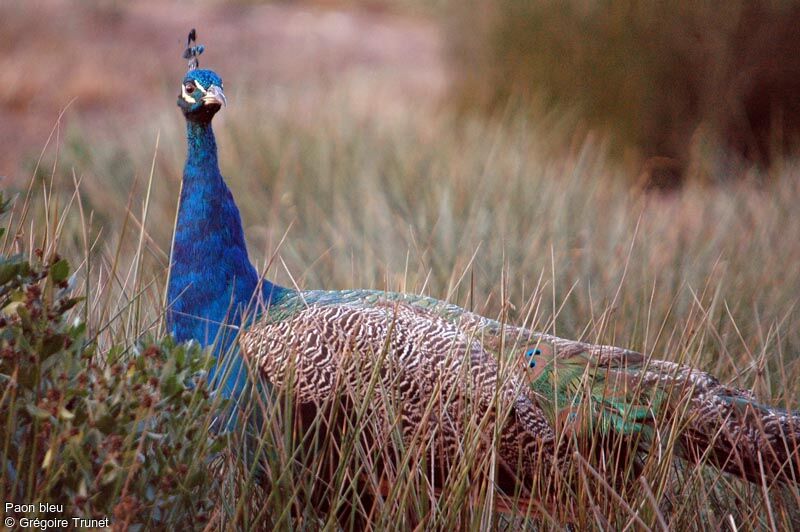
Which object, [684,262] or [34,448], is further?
[684,262]

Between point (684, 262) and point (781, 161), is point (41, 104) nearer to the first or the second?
point (781, 161)

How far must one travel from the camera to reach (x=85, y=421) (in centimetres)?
154

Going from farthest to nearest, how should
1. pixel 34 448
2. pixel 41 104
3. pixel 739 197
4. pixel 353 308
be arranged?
pixel 41 104 < pixel 739 197 < pixel 353 308 < pixel 34 448

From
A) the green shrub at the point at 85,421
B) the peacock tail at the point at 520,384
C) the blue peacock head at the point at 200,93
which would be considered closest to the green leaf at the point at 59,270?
the green shrub at the point at 85,421

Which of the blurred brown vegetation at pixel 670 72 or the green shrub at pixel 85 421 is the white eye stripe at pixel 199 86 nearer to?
the green shrub at pixel 85 421

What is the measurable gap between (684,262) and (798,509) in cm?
157

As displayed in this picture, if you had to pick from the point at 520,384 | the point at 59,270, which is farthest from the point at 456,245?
the point at 59,270

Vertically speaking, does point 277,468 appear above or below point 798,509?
above

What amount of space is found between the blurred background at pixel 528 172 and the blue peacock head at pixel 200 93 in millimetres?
221

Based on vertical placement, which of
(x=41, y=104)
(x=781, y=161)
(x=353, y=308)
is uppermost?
(x=353, y=308)

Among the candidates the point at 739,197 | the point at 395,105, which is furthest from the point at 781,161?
the point at 395,105

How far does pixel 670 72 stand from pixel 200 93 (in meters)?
4.17

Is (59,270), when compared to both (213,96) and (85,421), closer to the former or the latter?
(85,421)

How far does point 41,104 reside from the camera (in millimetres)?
9172
